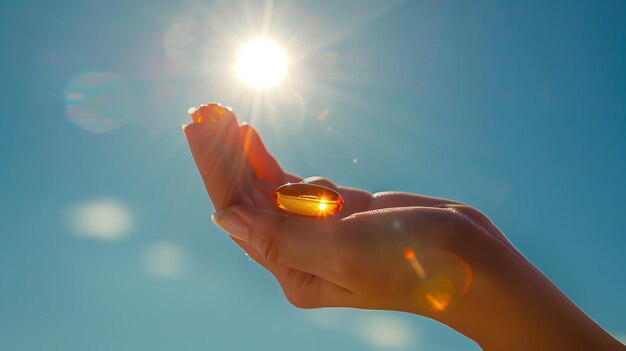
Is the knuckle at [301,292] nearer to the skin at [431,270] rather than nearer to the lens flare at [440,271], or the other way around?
the skin at [431,270]

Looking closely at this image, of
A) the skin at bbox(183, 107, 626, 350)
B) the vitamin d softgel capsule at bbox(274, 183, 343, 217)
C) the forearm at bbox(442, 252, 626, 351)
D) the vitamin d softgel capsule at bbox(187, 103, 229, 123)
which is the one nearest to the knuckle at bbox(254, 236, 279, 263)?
the skin at bbox(183, 107, 626, 350)

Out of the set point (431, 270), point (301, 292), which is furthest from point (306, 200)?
point (431, 270)

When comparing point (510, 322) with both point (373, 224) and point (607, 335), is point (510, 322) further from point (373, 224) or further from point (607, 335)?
point (373, 224)

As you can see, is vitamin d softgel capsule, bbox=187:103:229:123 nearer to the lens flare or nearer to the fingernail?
the fingernail

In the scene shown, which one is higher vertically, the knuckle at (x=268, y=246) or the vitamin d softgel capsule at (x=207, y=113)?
the vitamin d softgel capsule at (x=207, y=113)

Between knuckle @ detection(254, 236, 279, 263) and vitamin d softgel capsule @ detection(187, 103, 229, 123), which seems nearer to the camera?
knuckle @ detection(254, 236, 279, 263)

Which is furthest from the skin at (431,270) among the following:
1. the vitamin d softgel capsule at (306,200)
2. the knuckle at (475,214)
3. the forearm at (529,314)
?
the knuckle at (475,214)
